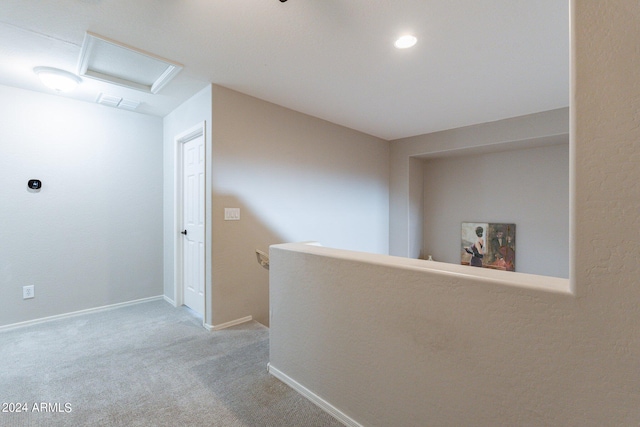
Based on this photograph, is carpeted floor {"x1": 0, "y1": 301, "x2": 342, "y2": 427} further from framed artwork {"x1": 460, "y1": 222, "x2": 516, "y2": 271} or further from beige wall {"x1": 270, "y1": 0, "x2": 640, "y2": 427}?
framed artwork {"x1": 460, "y1": 222, "x2": 516, "y2": 271}

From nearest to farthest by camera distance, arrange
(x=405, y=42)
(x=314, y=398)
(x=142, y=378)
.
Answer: (x=314, y=398)
(x=142, y=378)
(x=405, y=42)

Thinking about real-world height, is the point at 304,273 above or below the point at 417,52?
below

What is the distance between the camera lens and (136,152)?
350 centimetres

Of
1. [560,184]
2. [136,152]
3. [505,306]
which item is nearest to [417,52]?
[505,306]

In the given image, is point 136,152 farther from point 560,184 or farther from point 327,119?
point 560,184

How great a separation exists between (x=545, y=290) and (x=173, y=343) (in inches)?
108

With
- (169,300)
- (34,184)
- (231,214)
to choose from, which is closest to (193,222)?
(231,214)

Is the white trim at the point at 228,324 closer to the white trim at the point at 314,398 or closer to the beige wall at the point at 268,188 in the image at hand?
the beige wall at the point at 268,188

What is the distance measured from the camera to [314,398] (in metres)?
1.69

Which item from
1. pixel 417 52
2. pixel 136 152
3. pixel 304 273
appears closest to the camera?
pixel 304 273

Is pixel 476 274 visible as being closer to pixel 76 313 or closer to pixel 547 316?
pixel 547 316

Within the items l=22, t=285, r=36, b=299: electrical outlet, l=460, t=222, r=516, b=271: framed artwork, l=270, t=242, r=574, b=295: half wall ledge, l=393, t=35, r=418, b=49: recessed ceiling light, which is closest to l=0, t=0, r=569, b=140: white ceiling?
l=393, t=35, r=418, b=49: recessed ceiling light

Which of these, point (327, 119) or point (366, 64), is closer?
point (366, 64)

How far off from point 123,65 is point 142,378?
8.29 ft
